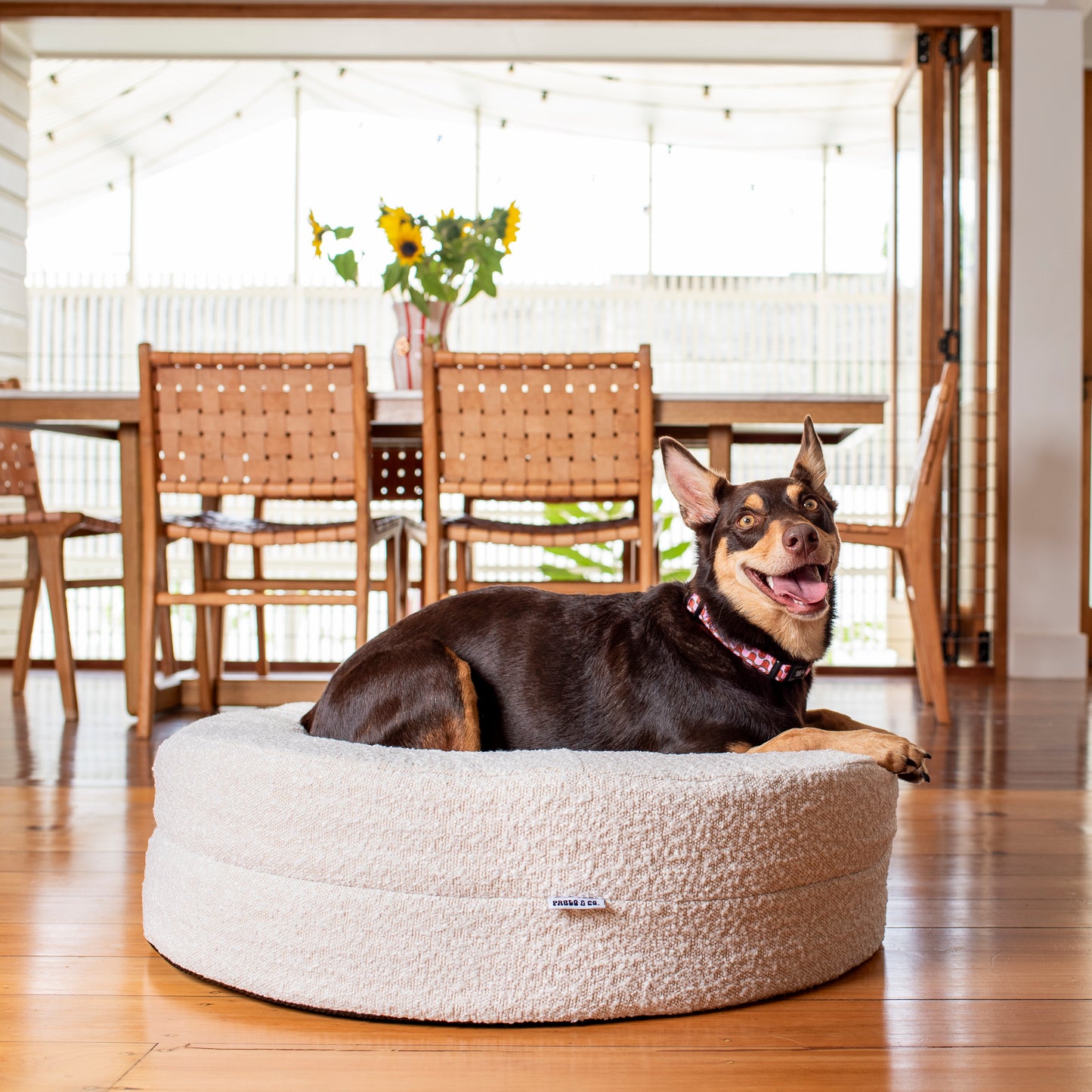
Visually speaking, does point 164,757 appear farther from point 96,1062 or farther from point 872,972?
point 872,972

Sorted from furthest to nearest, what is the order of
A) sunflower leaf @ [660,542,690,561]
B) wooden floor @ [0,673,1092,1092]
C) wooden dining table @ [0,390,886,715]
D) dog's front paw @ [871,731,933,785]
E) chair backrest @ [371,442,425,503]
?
sunflower leaf @ [660,542,690,561] → chair backrest @ [371,442,425,503] → wooden dining table @ [0,390,886,715] → dog's front paw @ [871,731,933,785] → wooden floor @ [0,673,1092,1092]

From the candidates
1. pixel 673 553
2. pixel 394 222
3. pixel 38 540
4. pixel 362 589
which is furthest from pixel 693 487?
pixel 673 553

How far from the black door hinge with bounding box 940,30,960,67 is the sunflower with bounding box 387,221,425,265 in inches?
126

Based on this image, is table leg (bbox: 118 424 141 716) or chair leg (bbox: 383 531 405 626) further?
chair leg (bbox: 383 531 405 626)

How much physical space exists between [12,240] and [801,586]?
5693mm

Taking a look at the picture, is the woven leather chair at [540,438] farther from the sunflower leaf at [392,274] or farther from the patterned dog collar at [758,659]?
the patterned dog collar at [758,659]

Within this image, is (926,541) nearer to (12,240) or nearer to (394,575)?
(394,575)

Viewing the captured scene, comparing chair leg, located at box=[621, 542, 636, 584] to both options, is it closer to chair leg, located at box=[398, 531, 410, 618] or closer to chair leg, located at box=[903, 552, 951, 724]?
chair leg, located at box=[398, 531, 410, 618]

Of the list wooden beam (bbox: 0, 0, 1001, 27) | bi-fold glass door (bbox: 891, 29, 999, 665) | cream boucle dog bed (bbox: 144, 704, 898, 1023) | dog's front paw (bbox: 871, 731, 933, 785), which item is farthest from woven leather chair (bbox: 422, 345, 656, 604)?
wooden beam (bbox: 0, 0, 1001, 27)

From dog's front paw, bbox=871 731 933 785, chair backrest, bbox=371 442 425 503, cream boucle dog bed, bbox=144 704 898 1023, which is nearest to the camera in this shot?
cream boucle dog bed, bbox=144 704 898 1023

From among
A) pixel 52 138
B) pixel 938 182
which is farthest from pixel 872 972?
pixel 52 138

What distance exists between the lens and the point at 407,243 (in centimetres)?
397

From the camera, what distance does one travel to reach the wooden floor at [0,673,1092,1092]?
4.17ft

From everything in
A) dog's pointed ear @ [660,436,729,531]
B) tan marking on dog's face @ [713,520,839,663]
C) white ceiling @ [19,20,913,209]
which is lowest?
tan marking on dog's face @ [713,520,839,663]
